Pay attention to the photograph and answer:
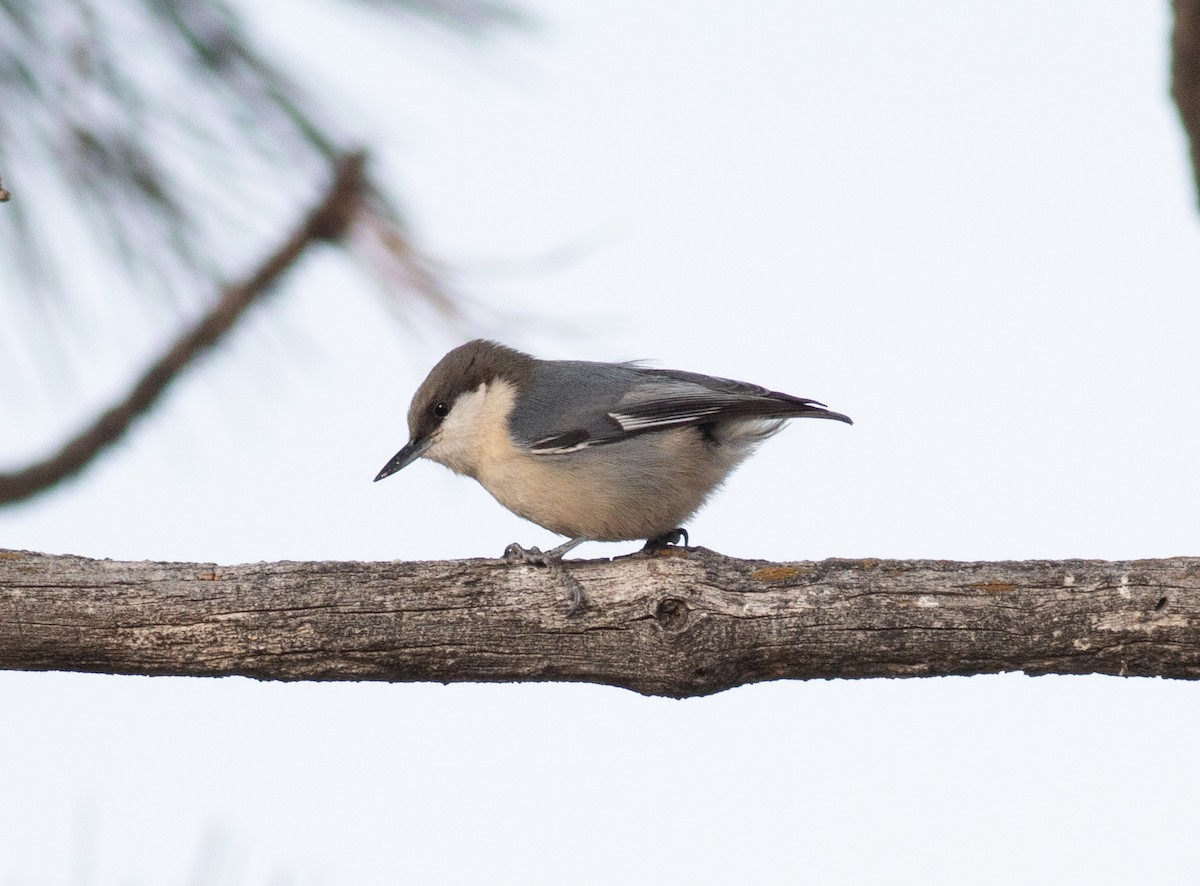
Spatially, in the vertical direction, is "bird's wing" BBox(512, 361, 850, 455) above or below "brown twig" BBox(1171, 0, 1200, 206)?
below

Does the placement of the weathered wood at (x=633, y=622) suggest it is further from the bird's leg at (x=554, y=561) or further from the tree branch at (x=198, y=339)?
the tree branch at (x=198, y=339)

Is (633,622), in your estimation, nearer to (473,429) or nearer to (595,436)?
(595,436)

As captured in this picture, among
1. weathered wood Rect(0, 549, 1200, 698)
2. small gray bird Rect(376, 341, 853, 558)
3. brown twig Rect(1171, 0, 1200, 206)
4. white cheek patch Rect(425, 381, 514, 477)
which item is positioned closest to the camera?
brown twig Rect(1171, 0, 1200, 206)

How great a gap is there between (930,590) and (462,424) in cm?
150

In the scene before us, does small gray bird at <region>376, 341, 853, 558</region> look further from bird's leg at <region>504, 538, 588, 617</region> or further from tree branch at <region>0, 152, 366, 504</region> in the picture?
tree branch at <region>0, 152, 366, 504</region>

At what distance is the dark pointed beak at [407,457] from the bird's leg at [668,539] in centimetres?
66

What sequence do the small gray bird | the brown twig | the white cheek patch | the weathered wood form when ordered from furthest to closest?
the white cheek patch → the small gray bird → the weathered wood → the brown twig

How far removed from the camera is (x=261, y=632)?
258 cm

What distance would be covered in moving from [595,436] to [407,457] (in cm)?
56

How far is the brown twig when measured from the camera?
2326 mm

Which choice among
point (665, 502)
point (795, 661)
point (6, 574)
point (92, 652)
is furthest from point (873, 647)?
point (6, 574)

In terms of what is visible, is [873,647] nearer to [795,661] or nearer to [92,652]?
[795,661]

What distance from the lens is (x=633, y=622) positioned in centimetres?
255

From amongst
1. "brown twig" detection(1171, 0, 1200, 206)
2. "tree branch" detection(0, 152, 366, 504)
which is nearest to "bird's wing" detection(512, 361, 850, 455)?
"tree branch" detection(0, 152, 366, 504)
